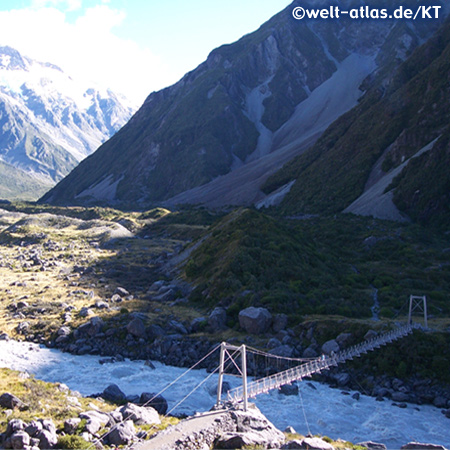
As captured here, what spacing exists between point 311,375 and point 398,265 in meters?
36.0

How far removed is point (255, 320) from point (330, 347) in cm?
700

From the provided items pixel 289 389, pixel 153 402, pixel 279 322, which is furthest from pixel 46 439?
pixel 279 322

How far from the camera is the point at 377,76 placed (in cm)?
16800

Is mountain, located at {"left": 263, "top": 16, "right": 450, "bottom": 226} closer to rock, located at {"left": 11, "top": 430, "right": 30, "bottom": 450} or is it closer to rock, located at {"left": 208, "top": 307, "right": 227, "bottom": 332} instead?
rock, located at {"left": 208, "top": 307, "right": 227, "bottom": 332}

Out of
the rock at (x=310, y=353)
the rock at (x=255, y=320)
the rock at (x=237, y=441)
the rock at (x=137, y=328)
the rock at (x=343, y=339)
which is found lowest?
the rock at (x=343, y=339)

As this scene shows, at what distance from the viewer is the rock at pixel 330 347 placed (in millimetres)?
37578

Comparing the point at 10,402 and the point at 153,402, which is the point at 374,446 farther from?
the point at 10,402

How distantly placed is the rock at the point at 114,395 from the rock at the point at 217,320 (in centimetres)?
1400

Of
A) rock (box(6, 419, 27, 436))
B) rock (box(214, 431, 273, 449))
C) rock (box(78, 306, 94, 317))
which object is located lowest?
rock (box(214, 431, 273, 449))

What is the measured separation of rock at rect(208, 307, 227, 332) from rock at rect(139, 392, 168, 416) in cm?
1337

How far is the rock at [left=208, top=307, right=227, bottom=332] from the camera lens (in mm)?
43375

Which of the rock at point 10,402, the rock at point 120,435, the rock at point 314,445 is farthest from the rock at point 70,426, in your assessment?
the rock at point 314,445

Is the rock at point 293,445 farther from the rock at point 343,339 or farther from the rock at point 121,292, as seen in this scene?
the rock at point 121,292

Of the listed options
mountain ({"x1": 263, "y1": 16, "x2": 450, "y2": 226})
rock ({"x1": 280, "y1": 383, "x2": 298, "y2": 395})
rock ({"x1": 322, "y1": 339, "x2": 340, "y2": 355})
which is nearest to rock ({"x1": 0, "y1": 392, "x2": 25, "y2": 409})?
rock ({"x1": 280, "y1": 383, "x2": 298, "y2": 395})
